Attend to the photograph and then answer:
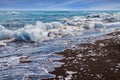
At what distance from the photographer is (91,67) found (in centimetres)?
1380

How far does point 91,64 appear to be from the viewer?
1445 cm

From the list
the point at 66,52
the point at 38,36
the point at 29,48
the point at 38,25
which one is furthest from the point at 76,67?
the point at 38,25

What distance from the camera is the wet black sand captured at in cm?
1228

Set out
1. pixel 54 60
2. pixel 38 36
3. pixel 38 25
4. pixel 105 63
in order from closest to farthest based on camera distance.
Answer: pixel 105 63
pixel 54 60
pixel 38 36
pixel 38 25

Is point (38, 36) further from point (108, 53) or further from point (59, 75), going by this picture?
point (59, 75)

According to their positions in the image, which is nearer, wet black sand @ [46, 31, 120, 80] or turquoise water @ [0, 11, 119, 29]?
wet black sand @ [46, 31, 120, 80]

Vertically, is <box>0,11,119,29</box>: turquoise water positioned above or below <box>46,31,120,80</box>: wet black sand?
below

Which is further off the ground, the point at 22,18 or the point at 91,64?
the point at 91,64

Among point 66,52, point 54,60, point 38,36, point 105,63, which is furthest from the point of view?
point 38,36

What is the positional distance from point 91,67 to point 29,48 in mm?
7547

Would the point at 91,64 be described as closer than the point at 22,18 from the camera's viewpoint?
Yes

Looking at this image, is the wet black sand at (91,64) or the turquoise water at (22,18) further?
the turquoise water at (22,18)

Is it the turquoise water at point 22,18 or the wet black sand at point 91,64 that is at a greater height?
the wet black sand at point 91,64

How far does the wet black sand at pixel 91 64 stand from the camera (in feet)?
40.3
